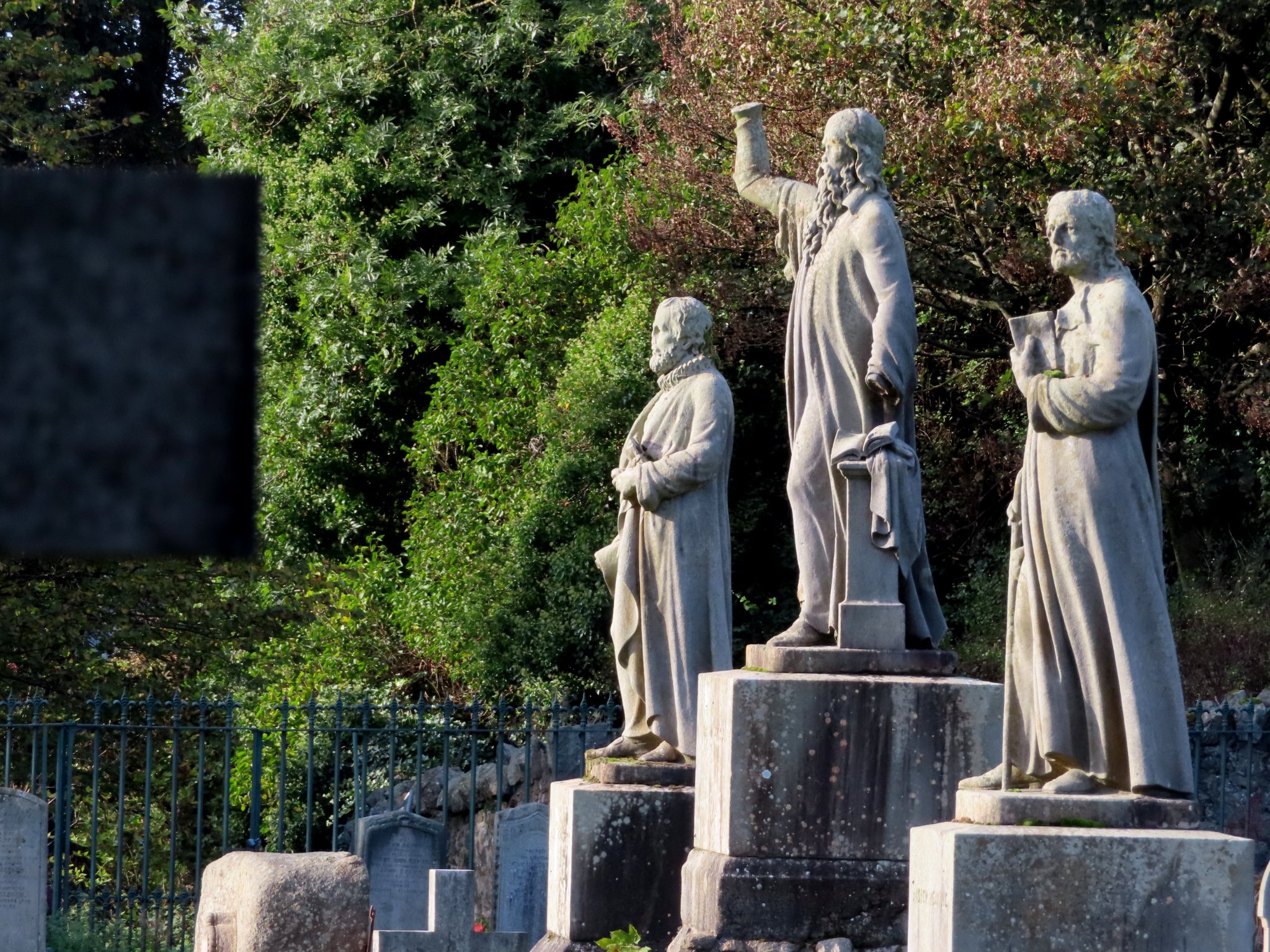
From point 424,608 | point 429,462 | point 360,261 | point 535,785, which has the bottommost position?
point 535,785

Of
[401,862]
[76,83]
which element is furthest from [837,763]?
[76,83]

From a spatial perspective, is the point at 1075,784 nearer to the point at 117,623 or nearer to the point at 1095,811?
the point at 1095,811

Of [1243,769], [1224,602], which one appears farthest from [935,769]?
[1224,602]

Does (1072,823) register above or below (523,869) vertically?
above

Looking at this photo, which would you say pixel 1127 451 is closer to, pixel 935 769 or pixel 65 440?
pixel 935 769

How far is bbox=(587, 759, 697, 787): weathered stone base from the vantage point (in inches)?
307

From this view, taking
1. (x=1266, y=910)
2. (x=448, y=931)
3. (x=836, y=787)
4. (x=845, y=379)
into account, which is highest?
(x=845, y=379)

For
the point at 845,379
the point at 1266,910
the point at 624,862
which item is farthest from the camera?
the point at 624,862

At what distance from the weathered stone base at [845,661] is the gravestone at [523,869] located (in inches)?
162

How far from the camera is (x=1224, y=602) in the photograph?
14.6 metres

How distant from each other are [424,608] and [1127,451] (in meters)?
13.0

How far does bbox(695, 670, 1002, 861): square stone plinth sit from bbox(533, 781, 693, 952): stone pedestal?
1.26 meters

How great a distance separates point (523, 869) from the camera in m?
10.3

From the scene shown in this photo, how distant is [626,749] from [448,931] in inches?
70.6
